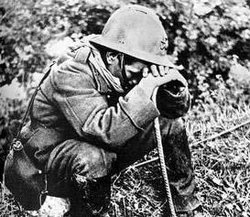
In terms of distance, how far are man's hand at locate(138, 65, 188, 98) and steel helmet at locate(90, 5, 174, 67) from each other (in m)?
0.02

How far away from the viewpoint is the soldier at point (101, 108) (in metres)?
1.26

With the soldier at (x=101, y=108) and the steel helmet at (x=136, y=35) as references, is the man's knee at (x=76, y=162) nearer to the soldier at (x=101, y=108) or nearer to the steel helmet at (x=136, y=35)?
the soldier at (x=101, y=108)

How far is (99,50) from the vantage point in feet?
4.41

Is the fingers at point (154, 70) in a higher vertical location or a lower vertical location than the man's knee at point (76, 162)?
higher

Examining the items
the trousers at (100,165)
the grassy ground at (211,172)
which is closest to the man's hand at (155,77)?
the trousers at (100,165)

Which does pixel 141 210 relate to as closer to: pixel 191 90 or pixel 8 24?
pixel 191 90

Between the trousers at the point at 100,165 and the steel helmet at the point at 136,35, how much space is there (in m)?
0.25

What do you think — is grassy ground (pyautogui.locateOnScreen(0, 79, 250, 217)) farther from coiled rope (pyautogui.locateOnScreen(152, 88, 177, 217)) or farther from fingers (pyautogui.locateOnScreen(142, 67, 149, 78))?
fingers (pyautogui.locateOnScreen(142, 67, 149, 78))

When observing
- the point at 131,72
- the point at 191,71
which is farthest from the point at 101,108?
the point at 191,71

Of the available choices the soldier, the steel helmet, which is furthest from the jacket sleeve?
the steel helmet

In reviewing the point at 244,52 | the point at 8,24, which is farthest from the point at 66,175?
the point at 244,52

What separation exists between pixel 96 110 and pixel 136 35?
26cm

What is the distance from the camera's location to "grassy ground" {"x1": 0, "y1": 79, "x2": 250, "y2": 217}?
153 centimetres

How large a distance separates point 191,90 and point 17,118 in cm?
71
